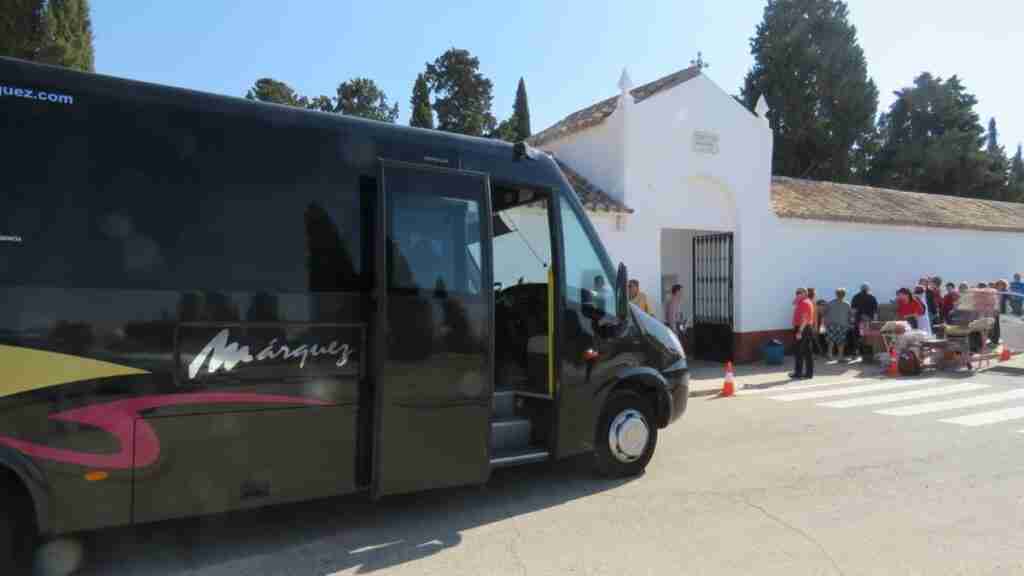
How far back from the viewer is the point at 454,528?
15.1ft

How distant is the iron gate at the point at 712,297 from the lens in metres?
15.0

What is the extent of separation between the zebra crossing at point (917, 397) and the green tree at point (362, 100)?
35.3 meters

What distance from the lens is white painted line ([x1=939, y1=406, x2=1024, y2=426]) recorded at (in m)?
8.23

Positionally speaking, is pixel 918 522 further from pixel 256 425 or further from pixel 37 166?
pixel 37 166

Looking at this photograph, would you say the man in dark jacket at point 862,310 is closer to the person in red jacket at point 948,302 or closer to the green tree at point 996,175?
the person in red jacket at point 948,302

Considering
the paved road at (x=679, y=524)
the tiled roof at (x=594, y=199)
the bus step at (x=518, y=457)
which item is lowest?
the paved road at (x=679, y=524)

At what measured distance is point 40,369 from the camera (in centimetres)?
331

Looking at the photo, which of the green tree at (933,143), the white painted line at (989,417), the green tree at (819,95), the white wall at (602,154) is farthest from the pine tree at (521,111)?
the white painted line at (989,417)

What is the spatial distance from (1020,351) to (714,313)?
723 cm

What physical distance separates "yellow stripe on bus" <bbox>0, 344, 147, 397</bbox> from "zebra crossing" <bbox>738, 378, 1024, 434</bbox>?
29.3ft

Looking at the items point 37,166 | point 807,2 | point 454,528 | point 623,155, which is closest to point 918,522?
point 454,528

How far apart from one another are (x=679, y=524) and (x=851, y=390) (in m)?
7.62

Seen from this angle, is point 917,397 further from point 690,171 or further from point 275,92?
point 275,92

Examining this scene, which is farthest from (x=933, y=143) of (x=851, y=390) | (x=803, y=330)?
(x=851, y=390)
